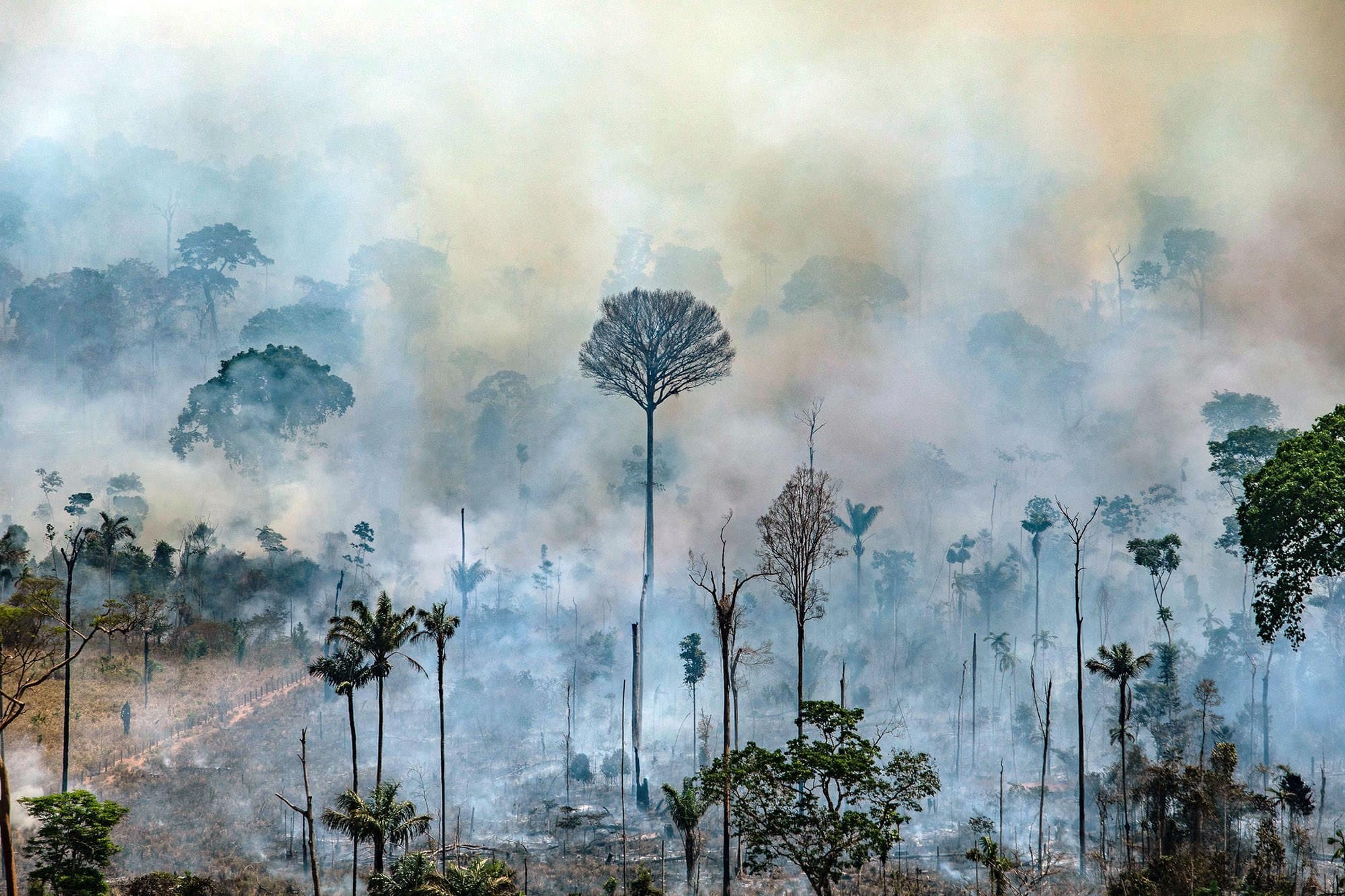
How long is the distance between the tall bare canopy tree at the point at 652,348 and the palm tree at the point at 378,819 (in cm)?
3753

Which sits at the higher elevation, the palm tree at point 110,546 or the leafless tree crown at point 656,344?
the leafless tree crown at point 656,344

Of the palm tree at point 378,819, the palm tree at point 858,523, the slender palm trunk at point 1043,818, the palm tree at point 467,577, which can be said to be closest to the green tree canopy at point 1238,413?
the palm tree at point 858,523

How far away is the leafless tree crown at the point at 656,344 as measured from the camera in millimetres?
75688

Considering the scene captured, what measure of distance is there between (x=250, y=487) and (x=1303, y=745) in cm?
9895

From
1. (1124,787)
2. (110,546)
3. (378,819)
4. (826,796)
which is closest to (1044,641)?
(1124,787)

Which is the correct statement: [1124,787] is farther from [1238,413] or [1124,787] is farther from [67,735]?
[1238,413]

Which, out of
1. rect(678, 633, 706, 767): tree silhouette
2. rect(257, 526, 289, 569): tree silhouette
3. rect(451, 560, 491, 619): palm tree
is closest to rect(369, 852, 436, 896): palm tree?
rect(678, 633, 706, 767): tree silhouette

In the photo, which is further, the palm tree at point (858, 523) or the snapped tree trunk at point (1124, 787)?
the palm tree at point (858, 523)

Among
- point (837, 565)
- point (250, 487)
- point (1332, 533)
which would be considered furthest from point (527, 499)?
point (1332, 533)

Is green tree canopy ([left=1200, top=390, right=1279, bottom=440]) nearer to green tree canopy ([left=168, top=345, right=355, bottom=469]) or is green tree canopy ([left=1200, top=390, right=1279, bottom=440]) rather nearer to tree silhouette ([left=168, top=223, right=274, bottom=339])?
green tree canopy ([left=168, top=345, right=355, bottom=469])

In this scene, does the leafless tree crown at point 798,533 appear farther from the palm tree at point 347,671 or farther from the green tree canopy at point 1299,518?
the palm tree at point 347,671

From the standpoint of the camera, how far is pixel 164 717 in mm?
63188

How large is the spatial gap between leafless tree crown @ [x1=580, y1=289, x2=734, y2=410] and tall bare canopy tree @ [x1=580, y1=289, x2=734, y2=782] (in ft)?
0.18

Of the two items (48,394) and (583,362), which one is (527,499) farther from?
(48,394)
